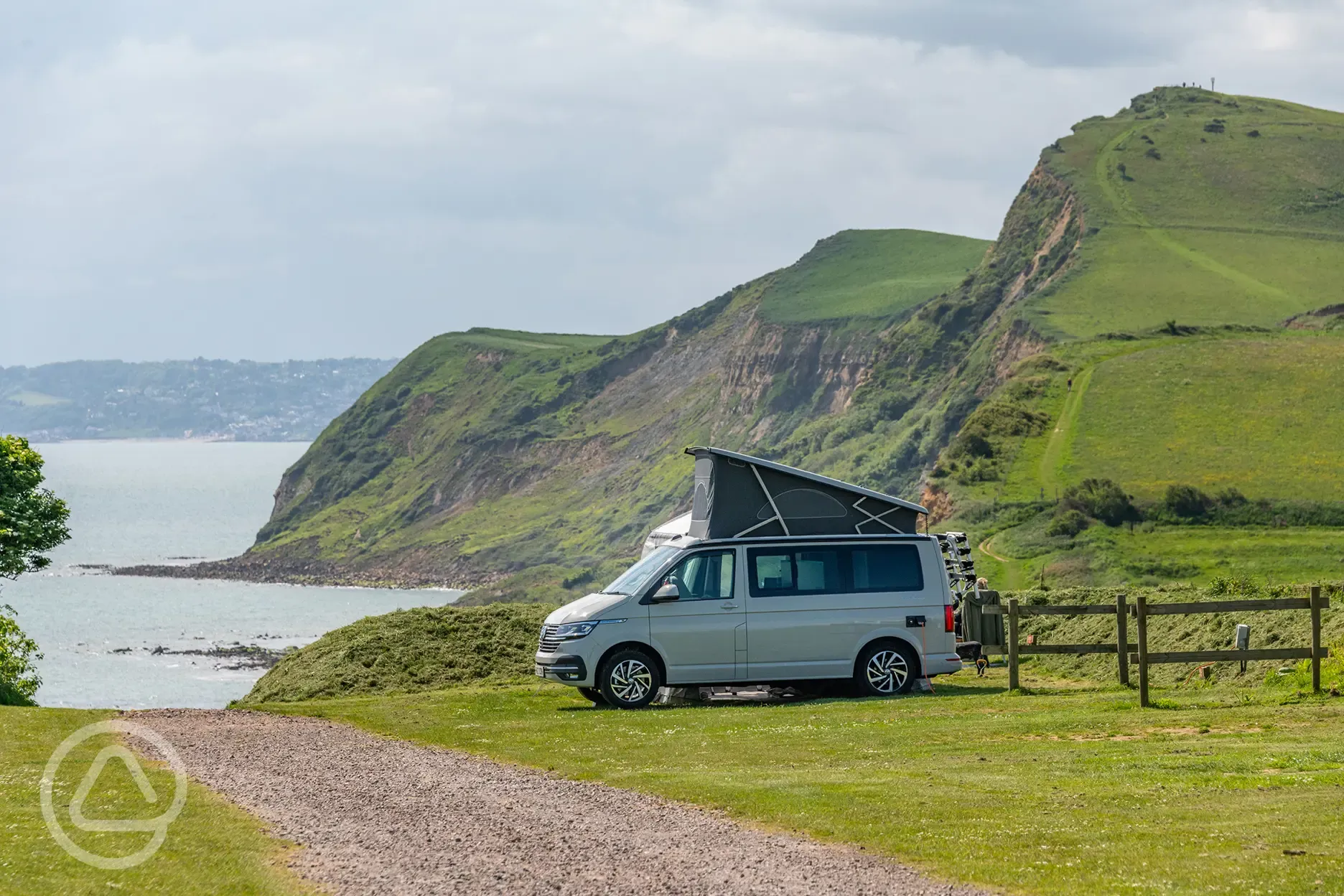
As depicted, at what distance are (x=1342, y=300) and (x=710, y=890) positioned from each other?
120 metres

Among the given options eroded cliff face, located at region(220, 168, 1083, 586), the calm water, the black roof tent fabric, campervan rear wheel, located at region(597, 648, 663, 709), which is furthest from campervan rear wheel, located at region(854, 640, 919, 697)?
eroded cliff face, located at region(220, 168, 1083, 586)

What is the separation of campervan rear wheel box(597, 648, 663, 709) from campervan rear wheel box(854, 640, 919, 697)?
292cm

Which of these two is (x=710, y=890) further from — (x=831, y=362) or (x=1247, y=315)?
(x=831, y=362)

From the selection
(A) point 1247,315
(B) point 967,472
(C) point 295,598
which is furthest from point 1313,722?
(C) point 295,598

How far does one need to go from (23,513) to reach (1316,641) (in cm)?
2753

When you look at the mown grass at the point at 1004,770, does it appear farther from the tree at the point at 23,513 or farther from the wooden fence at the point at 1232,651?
the tree at the point at 23,513

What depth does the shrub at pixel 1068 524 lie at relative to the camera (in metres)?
64.4

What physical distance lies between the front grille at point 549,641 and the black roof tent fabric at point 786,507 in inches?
138

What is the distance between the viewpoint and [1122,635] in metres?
19.8

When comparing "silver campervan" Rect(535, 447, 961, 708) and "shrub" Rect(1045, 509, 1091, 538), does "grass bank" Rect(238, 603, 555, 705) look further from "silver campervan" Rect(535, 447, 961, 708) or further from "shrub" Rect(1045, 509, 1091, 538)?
"shrub" Rect(1045, 509, 1091, 538)

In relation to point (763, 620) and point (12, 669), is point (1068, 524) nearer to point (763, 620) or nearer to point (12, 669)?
point (12, 669)

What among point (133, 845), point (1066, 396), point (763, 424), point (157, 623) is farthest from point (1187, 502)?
point (763, 424)

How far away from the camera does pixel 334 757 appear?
51.2 ft

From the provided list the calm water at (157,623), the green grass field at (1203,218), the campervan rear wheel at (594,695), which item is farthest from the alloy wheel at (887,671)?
the green grass field at (1203,218)
